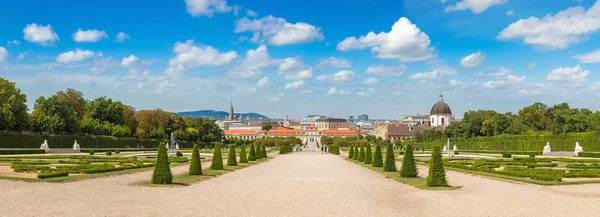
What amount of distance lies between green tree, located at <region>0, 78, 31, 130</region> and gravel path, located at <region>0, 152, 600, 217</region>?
36.3m

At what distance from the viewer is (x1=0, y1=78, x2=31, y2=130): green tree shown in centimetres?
4750

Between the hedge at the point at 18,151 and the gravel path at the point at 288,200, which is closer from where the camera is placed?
the gravel path at the point at 288,200

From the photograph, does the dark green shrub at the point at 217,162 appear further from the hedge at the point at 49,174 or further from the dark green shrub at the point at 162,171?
the dark green shrub at the point at 162,171

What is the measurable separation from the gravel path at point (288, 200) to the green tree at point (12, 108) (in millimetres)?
36274

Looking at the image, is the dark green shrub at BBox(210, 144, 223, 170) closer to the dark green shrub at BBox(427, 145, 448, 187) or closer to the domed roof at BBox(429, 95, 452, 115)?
the dark green shrub at BBox(427, 145, 448, 187)

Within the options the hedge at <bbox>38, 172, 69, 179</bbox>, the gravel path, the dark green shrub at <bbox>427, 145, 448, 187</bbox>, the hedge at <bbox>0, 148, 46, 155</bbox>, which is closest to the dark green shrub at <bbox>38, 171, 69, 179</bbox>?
the hedge at <bbox>38, 172, 69, 179</bbox>

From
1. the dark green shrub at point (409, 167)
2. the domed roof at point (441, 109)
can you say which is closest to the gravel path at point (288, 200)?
the dark green shrub at point (409, 167)

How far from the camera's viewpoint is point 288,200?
12.7 m

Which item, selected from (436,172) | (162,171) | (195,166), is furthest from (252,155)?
(436,172)

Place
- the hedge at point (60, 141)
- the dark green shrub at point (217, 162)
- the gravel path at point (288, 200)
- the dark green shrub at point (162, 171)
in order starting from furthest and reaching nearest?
the hedge at point (60, 141)
the dark green shrub at point (217, 162)
the dark green shrub at point (162, 171)
the gravel path at point (288, 200)

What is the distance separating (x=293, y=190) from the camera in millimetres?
15078

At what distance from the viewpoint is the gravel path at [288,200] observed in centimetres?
1066

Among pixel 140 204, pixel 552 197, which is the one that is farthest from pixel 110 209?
pixel 552 197

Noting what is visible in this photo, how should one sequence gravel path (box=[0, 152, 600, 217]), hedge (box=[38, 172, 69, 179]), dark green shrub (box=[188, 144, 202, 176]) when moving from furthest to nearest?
dark green shrub (box=[188, 144, 202, 176]), hedge (box=[38, 172, 69, 179]), gravel path (box=[0, 152, 600, 217])
